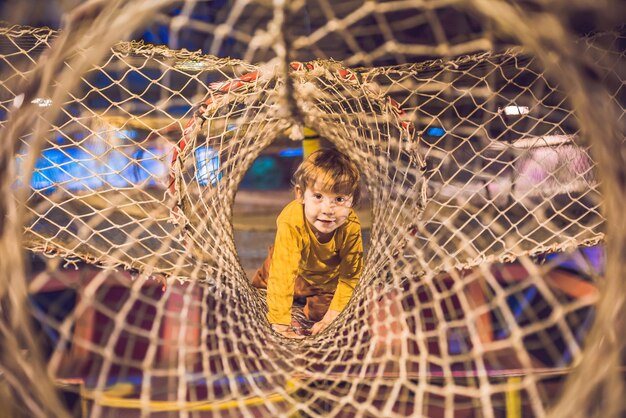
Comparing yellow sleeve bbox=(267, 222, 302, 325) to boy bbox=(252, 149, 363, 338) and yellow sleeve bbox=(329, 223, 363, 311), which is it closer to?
boy bbox=(252, 149, 363, 338)

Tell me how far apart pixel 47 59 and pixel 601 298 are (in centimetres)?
49

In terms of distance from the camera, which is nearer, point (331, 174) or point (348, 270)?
point (331, 174)

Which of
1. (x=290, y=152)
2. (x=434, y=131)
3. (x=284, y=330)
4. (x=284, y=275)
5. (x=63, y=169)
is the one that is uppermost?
(x=290, y=152)

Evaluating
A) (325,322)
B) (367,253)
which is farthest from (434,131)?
(325,322)

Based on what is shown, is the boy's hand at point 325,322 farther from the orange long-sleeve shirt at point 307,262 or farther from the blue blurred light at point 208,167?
the blue blurred light at point 208,167

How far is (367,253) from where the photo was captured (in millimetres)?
1250

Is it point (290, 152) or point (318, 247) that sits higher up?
point (290, 152)

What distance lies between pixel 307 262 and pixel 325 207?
0.76 feet

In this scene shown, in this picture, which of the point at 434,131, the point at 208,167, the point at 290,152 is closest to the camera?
the point at 208,167

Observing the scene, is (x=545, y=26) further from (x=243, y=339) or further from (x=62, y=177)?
(x=62, y=177)

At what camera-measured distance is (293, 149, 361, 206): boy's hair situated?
3.62ft

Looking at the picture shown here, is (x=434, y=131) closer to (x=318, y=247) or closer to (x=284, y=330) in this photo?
(x=318, y=247)

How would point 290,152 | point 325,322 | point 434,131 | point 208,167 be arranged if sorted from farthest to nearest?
point 290,152
point 434,131
point 325,322
point 208,167

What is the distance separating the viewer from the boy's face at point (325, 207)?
1122mm
